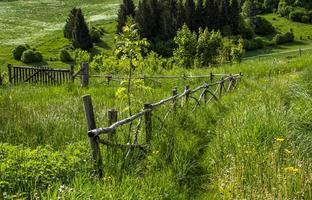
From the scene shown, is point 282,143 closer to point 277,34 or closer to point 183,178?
point 183,178

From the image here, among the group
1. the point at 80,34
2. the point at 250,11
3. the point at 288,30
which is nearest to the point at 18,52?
the point at 80,34

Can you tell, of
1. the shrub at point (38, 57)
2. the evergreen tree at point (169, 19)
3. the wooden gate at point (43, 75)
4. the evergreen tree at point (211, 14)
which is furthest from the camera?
the evergreen tree at point (211, 14)

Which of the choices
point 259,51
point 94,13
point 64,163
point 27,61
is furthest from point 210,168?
point 94,13

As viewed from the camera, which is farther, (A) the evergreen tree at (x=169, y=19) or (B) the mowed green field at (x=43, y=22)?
(B) the mowed green field at (x=43, y=22)

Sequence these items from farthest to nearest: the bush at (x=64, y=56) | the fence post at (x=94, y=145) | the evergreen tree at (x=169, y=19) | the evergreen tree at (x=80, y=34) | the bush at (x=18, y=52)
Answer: the evergreen tree at (x=169, y=19), the evergreen tree at (x=80, y=34), the bush at (x=64, y=56), the bush at (x=18, y=52), the fence post at (x=94, y=145)

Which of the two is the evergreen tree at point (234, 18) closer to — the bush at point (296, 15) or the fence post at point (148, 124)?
the bush at point (296, 15)

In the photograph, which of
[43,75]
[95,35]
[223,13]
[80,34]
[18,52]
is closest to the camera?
[43,75]

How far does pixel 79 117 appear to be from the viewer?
10.8 meters

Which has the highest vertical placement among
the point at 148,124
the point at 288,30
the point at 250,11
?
the point at 250,11

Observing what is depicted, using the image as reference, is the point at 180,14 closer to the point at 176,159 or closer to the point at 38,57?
the point at 38,57

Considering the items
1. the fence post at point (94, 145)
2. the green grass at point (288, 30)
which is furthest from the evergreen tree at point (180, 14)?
the fence post at point (94, 145)

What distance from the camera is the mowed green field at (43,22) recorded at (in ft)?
374

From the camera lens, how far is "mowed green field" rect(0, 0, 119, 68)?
374 feet

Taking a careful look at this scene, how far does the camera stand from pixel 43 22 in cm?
13762
